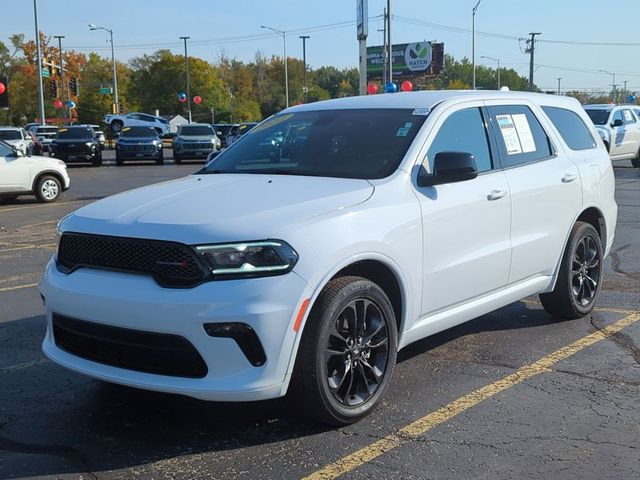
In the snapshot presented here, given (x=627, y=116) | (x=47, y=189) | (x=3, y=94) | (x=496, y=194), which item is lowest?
(x=47, y=189)

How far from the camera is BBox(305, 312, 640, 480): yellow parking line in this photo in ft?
11.9

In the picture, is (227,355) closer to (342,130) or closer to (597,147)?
(342,130)

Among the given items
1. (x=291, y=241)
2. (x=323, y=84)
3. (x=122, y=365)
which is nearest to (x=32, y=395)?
(x=122, y=365)

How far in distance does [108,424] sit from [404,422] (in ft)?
5.39

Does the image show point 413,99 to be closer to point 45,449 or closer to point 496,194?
point 496,194

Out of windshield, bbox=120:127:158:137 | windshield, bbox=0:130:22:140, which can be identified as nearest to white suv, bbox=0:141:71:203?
windshield, bbox=120:127:158:137

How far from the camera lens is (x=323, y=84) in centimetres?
13612

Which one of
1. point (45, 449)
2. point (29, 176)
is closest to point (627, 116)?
point (29, 176)

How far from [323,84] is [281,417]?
443ft

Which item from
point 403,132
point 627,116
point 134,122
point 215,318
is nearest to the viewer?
point 215,318

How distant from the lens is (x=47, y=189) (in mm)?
16906

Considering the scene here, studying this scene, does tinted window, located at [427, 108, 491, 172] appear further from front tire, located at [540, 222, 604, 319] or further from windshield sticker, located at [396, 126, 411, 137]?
front tire, located at [540, 222, 604, 319]

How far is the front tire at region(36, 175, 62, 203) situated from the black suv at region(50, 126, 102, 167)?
13102mm

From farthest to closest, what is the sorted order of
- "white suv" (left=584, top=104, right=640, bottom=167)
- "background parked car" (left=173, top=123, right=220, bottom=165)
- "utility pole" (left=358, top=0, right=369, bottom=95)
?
"background parked car" (left=173, top=123, right=220, bottom=165) < "utility pole" (left=358, top=0, right=369, bottom=95) < "white suv" (left=584, top=104, right=640, bottom=167)
